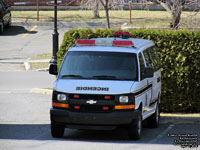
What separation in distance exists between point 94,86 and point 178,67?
4.25m

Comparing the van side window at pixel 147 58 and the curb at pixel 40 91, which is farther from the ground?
the van side window at pixel 147 58

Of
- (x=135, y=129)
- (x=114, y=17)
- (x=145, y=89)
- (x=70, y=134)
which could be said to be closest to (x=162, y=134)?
(x=145, y=89)

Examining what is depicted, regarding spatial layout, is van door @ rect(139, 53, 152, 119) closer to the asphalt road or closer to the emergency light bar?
the emergency light bar

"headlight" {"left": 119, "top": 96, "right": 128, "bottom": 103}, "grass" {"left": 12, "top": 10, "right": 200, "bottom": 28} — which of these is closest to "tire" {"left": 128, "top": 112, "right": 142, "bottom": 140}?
"headlight" {"left": 119, "top": 96, "right": 128, "bottom": 103}

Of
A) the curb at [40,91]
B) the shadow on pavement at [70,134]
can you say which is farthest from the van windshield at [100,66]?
the curb at [40,91]

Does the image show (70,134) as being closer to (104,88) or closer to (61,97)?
(61,97)

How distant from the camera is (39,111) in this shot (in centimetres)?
1514

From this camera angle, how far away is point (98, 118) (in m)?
11.0

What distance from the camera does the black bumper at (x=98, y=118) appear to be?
1102 centimetres

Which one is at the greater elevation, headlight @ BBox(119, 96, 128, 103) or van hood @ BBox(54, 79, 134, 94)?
van hood @ BBox(54, 79, 134, 94)

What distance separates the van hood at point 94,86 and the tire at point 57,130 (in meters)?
0.71

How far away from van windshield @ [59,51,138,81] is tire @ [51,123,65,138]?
100cm

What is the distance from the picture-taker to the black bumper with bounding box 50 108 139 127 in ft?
36.2

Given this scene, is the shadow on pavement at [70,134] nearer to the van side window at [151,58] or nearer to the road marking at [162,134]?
the road marking at [162,134]
